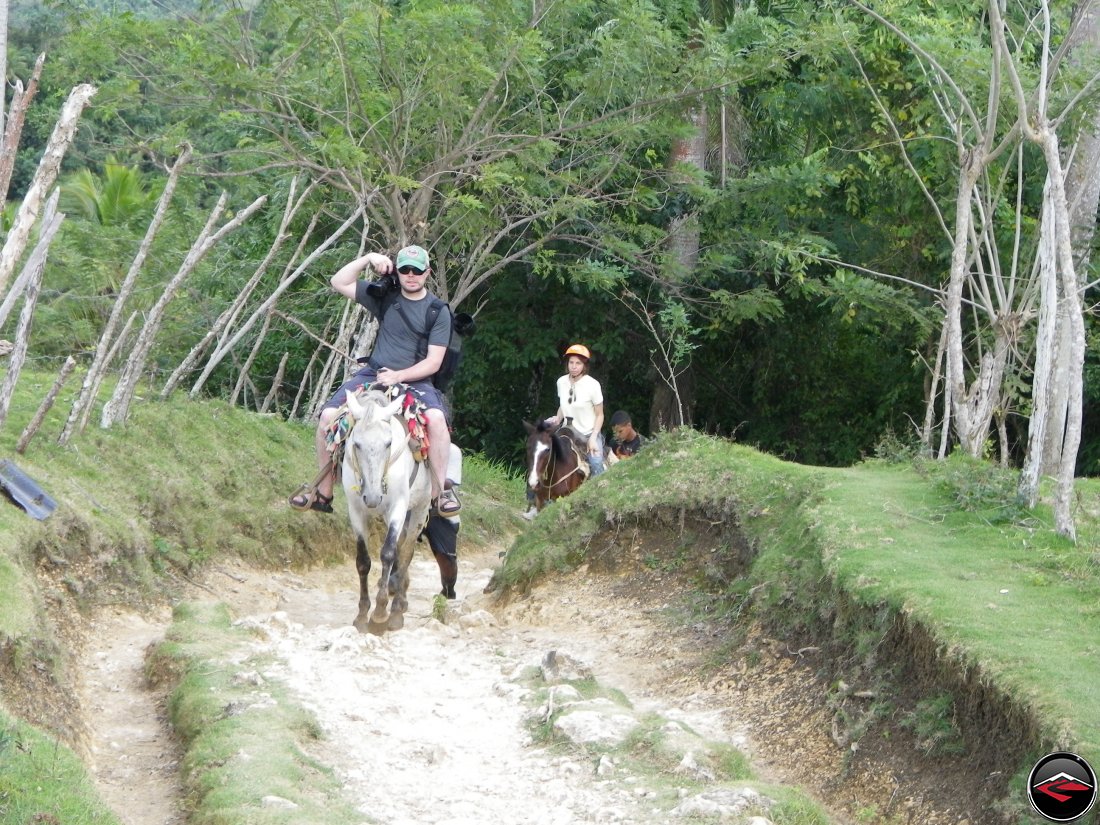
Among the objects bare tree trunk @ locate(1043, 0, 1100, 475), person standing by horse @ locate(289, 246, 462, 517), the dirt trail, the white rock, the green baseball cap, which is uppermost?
bare tree trunk @ locate(1043, 0, 1100, 475)

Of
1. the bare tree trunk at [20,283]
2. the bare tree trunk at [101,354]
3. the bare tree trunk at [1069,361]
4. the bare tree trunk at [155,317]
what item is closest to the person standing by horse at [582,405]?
the bare tree trunk at [155,317]

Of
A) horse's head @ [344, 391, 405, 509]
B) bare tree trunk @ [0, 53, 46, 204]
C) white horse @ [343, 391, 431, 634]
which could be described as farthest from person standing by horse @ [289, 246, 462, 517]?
bare tree trunk @ [0, 53, 46, 204]

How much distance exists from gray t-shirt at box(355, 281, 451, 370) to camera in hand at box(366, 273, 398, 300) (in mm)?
45

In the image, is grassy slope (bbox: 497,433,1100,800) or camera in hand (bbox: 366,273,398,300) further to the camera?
camera in hand (bbox: 366,273,398,300)

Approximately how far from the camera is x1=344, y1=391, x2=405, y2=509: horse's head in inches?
360

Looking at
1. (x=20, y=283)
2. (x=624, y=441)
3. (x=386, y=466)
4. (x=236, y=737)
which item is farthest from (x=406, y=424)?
(x=624, y=441)

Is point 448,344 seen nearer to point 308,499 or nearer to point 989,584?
point 308,499

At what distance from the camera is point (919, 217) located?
19.1m

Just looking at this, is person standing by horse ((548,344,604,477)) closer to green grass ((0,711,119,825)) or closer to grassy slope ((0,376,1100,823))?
grassy slope ((0,376,1100,823))

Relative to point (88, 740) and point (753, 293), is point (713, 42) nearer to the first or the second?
point (753, 293)

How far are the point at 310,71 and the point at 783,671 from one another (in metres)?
10.2

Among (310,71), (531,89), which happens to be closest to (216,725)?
(310,71)

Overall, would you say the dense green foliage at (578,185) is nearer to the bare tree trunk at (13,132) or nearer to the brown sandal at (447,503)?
the brown sandal at (447,503)

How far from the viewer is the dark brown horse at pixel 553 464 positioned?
1424cm
